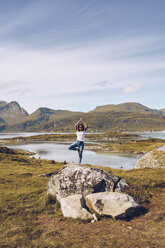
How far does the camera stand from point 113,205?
14.5 meters

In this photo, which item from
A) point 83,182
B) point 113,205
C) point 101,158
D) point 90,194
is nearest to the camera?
point 113,205

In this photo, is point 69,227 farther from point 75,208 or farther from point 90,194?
point 90,194

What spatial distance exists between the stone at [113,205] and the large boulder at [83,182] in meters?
1.74

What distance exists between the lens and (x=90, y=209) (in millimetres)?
15008

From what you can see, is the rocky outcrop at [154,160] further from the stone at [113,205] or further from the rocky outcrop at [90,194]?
the stone at [113,205]

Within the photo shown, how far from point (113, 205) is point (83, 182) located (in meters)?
3.70

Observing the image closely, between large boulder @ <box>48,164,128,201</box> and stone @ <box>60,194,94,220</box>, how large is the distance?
6.09 feet

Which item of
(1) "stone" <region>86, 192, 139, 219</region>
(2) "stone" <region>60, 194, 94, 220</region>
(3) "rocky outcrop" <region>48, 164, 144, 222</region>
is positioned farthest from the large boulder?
(2) "stone" <region>60, 194, 94, 220</region>

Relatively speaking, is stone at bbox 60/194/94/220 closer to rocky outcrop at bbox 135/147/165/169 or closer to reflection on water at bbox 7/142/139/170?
rocky outcrop at bbox 135/147/165/169

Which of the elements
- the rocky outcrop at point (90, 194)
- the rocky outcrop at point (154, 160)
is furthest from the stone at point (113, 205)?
the rocky outcrop at point (154, 160)

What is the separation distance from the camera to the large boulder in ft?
56.1

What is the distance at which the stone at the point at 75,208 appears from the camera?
46.9 ft

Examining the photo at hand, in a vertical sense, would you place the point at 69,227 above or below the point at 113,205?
below

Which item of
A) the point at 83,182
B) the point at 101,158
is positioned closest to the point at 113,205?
the point at 83,182
